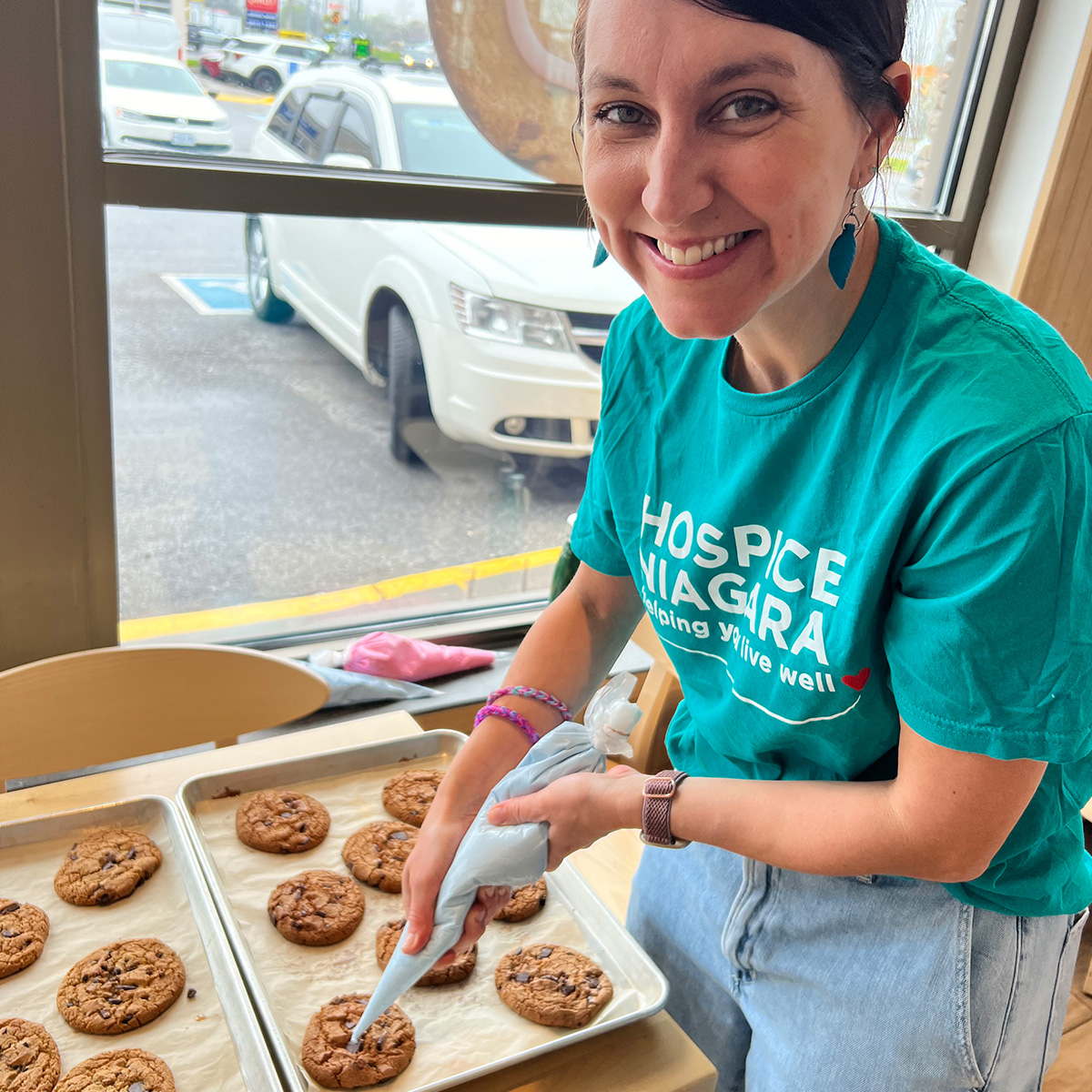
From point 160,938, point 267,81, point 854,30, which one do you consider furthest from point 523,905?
point 267,81

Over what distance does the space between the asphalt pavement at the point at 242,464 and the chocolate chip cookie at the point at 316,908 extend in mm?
1044

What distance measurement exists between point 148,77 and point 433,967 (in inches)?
55.8

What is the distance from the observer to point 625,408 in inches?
40.2

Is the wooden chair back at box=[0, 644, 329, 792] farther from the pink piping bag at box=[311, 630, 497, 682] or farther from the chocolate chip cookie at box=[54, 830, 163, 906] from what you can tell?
the pink piping bag at box=[311, 630, 497, 682]

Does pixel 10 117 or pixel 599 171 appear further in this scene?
pixel 10 117

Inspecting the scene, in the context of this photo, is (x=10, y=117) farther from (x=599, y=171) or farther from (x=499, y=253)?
(x=599, y=171)

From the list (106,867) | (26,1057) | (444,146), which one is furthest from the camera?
(444,146)

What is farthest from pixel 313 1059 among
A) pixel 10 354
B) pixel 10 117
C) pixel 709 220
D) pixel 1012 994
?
pixel 10 117

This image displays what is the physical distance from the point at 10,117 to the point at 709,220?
121 cm

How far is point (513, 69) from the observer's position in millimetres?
1890

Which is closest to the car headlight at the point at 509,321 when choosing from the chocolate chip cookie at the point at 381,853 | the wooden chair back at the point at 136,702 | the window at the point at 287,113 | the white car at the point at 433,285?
the white car at the point at 433,285

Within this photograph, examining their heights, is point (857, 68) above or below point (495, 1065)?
above

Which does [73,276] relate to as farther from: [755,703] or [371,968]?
[755,703]

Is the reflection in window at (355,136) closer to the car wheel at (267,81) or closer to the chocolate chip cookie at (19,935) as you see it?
the car wheel at (267,81)
